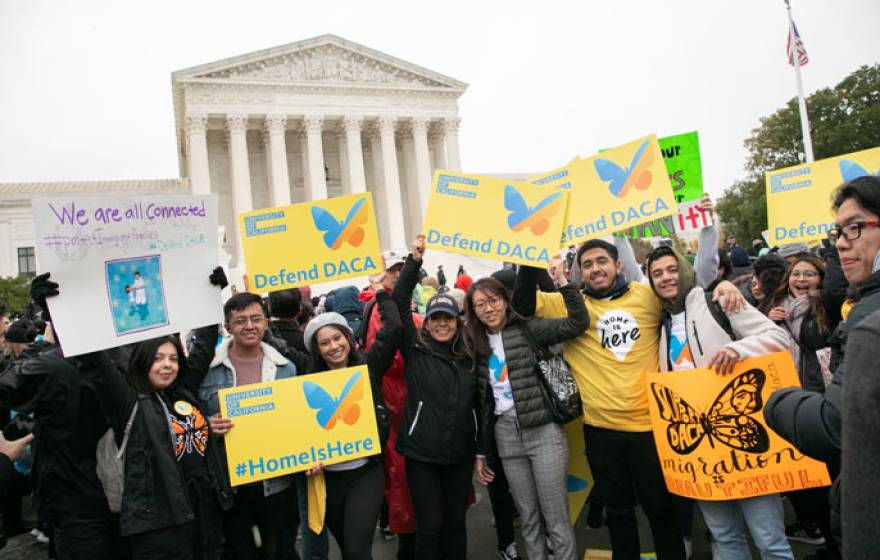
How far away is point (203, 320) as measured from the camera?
3.78m

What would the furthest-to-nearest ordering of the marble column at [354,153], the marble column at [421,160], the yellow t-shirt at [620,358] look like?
the marble column at [421,160], the marble column at [354,153], the yellow t-shirt at [620,358]

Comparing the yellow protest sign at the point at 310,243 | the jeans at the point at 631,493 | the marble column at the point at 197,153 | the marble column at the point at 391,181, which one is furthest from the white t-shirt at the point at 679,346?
the marble column at the point at 197,153

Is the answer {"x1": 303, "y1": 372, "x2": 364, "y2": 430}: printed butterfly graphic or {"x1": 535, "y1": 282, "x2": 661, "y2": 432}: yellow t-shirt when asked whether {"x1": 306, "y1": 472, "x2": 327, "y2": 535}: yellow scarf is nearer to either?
{"x1": 303, "y1": 372, "x2": 364, "y2": 430}: printed butterfly graphic

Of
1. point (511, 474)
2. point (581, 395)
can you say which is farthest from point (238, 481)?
point (581, 395)

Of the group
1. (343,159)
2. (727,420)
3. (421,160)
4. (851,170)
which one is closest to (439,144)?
(421,160)

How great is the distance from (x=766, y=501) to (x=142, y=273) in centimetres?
427

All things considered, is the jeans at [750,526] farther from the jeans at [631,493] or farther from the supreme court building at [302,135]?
the supreme court building at [302,135]

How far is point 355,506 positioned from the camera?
145 inches

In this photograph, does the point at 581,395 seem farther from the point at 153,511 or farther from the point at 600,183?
the point at 153,511

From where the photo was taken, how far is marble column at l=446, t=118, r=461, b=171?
4359 centimetres

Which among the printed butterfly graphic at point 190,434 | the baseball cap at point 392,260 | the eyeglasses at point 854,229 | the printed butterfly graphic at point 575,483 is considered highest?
the baseball cap at point 392,260

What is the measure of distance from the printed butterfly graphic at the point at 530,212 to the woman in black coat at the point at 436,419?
0.79 metres

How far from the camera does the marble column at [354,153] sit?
40375 millimetres

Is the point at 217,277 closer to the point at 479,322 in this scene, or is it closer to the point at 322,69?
the point at 479,322
